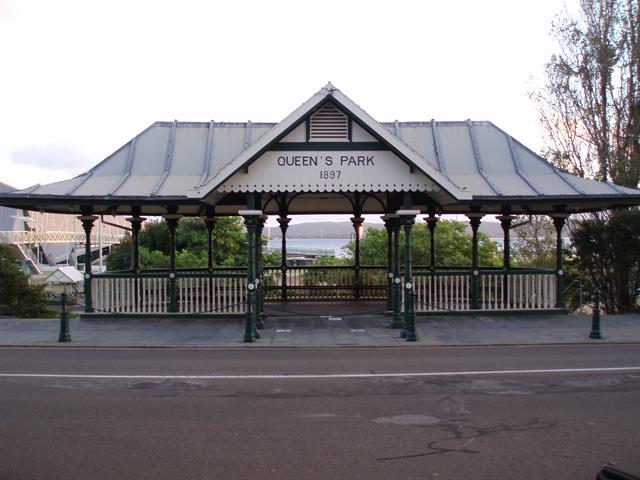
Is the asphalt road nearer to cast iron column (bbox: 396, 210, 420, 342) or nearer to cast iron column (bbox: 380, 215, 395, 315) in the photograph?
cast iron column (bbox: 396, 210, 420, 342)

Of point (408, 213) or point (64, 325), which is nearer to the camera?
point (64, 325)

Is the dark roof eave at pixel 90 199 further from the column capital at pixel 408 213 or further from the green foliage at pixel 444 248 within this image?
the green foliage at pixel 444 248

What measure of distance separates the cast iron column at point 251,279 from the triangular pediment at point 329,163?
0.77m

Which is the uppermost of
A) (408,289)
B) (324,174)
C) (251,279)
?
(324,174)

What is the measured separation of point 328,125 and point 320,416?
9174 mm

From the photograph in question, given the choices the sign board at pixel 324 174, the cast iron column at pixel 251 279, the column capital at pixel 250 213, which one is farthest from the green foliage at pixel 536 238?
the cast iron column at pixel 251 279

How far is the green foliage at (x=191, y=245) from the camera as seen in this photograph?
40.8 metres

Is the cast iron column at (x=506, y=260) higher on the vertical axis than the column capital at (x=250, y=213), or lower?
lower

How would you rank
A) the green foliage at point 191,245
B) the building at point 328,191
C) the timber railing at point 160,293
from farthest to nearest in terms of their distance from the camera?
the green foliage at point 191,245
the timber railing at point 160,293
the building at point 328,191

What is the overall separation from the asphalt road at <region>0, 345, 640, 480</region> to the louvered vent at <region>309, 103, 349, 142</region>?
5730 mm

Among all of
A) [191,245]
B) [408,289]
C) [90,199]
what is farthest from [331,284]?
[191,245]

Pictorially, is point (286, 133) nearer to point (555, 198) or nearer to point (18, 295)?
point (555, 198)

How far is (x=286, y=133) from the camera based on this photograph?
15453 mm

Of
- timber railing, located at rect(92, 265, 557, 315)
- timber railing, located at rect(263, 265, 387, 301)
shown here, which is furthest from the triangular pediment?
timber railing, located at rect(263, 265, 387, 301)
